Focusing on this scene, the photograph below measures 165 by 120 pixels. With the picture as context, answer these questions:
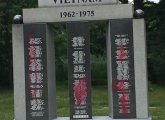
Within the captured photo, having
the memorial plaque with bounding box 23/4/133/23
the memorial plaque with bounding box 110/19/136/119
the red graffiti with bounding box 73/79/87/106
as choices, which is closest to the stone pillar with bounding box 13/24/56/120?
the memorial plaque with bounding box 23/4/133/23

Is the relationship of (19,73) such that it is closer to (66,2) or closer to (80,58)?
(80,58)

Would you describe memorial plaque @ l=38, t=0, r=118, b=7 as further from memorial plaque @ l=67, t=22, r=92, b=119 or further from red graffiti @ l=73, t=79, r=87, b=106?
red graffiti @ l=73, t=79, r=87, b=106

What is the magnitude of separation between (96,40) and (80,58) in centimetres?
2384

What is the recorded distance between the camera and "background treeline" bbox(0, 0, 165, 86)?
29703mm

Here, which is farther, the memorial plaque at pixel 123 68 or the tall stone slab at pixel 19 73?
the tall stone slab at pixel 19 73

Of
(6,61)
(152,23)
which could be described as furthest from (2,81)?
(152,23)

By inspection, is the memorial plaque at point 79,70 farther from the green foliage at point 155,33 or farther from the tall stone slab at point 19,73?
the green foliage at point 155,33

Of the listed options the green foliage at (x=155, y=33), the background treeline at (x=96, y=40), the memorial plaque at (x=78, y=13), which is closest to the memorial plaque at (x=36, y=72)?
the memorial plaque at (x=78, y=13)

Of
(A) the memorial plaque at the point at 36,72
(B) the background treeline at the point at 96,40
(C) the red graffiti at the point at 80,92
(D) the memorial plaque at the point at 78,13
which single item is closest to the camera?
(D) the memorial plaque at the point at 78,13

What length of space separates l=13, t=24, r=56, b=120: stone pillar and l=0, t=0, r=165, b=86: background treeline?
15.7 m

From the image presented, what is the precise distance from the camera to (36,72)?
11.1 metres

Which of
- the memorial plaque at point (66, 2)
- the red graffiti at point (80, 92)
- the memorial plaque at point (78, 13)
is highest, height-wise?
the memorial plaque at point (66, 2)

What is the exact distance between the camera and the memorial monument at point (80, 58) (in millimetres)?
10867

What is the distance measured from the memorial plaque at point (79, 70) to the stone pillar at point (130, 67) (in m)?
0.55
